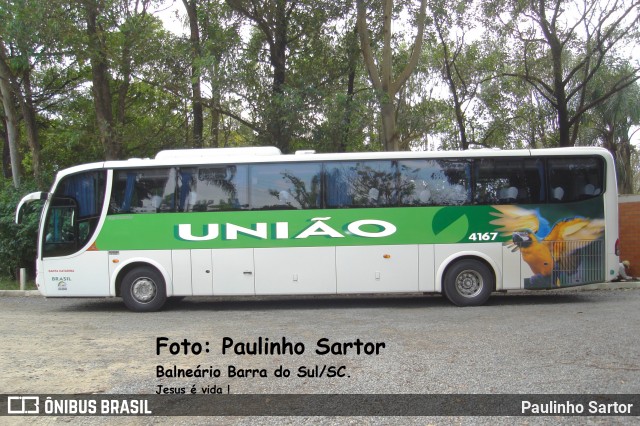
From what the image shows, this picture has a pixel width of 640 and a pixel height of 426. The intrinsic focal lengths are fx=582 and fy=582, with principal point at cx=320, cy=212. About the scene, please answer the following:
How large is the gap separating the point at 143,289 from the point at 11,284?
7118mm

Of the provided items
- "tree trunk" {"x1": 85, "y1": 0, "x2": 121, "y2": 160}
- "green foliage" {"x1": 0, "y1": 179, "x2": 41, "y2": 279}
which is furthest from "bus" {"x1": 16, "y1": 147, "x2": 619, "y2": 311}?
"tree trunk" {"x1": 85, "y1": 0, "x2": 121, "y2": 160}

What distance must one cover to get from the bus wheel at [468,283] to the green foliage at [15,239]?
473 inches

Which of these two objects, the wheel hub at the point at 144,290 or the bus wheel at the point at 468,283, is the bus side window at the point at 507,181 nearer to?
the bus wheel at the point at 468,283

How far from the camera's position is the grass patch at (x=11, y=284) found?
16.5 m

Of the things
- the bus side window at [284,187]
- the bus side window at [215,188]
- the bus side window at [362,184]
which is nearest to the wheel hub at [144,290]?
the bus side window at [215,188]

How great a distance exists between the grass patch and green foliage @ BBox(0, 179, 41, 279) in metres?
0.17

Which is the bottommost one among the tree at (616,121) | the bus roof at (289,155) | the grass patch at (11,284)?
the grass patch at (11,284)

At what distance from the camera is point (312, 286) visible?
11.9 meters

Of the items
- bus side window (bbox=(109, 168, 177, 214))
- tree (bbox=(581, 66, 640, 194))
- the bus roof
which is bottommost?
bus side window (bbox=(109, 168, 177, 214))

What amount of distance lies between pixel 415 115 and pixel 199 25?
7.52 m

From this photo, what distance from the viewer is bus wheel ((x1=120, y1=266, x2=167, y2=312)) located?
12008 millimetres

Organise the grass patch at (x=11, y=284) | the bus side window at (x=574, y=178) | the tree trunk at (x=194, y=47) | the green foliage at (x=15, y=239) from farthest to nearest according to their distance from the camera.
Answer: the green foliage at (x=15, y=239), the grass patch at (x=11, y=284), the tree trunk at (x=194, y=47), the bus side window at (x=574, y=178)

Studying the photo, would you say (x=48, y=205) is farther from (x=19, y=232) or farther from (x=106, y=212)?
(x=19, y=232)

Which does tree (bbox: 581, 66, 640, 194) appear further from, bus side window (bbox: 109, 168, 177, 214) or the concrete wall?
bus side window (bbox: 109, 168, 177, 214)
